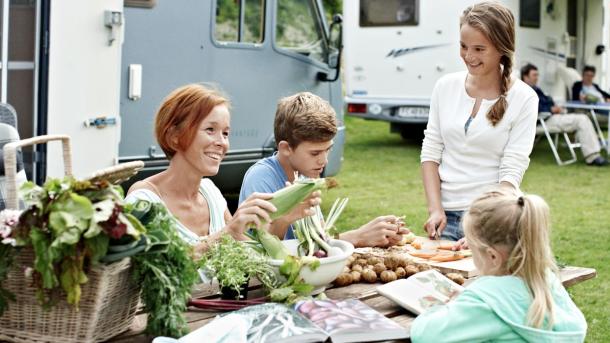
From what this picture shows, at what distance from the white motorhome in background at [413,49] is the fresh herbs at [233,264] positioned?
10666mm

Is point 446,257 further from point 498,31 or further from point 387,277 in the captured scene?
point 498,31

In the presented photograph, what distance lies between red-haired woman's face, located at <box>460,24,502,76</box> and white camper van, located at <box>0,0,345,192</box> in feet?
9.82

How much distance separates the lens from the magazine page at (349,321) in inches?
85.7

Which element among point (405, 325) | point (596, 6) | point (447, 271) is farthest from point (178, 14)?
point (596, 6)

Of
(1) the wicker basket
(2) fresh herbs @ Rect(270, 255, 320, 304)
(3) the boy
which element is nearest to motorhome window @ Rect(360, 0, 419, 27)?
(3) the boy

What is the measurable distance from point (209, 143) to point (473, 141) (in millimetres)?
1096

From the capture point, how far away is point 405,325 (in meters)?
2.37

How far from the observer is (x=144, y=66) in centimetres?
689

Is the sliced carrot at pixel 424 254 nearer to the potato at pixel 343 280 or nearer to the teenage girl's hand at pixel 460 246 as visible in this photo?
the teenage girl's hand at pixel 460 246

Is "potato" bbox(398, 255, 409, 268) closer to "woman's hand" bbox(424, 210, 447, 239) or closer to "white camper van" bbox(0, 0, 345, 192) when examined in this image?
Result: "woman's hand" bbox(424, 210, 447, 239)

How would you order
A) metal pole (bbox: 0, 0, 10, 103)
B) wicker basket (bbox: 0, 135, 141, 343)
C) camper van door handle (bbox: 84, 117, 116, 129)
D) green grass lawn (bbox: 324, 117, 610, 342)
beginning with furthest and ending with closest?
green grass lawn (bbox: 324, 117, 610, 342) → camper van door handle (bbox: 84, 117, 116, 129) → metal pole (bbox: 0, 0, 10, 103) → wicker basket (bbox: 0, 135, 141, 343)

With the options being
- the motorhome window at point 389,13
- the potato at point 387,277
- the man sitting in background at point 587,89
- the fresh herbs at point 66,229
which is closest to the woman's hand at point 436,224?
the potato at point 387,277

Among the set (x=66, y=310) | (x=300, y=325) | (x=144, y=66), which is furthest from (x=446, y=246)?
(x=144, y=66)

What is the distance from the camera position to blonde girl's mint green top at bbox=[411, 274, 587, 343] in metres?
2.10
